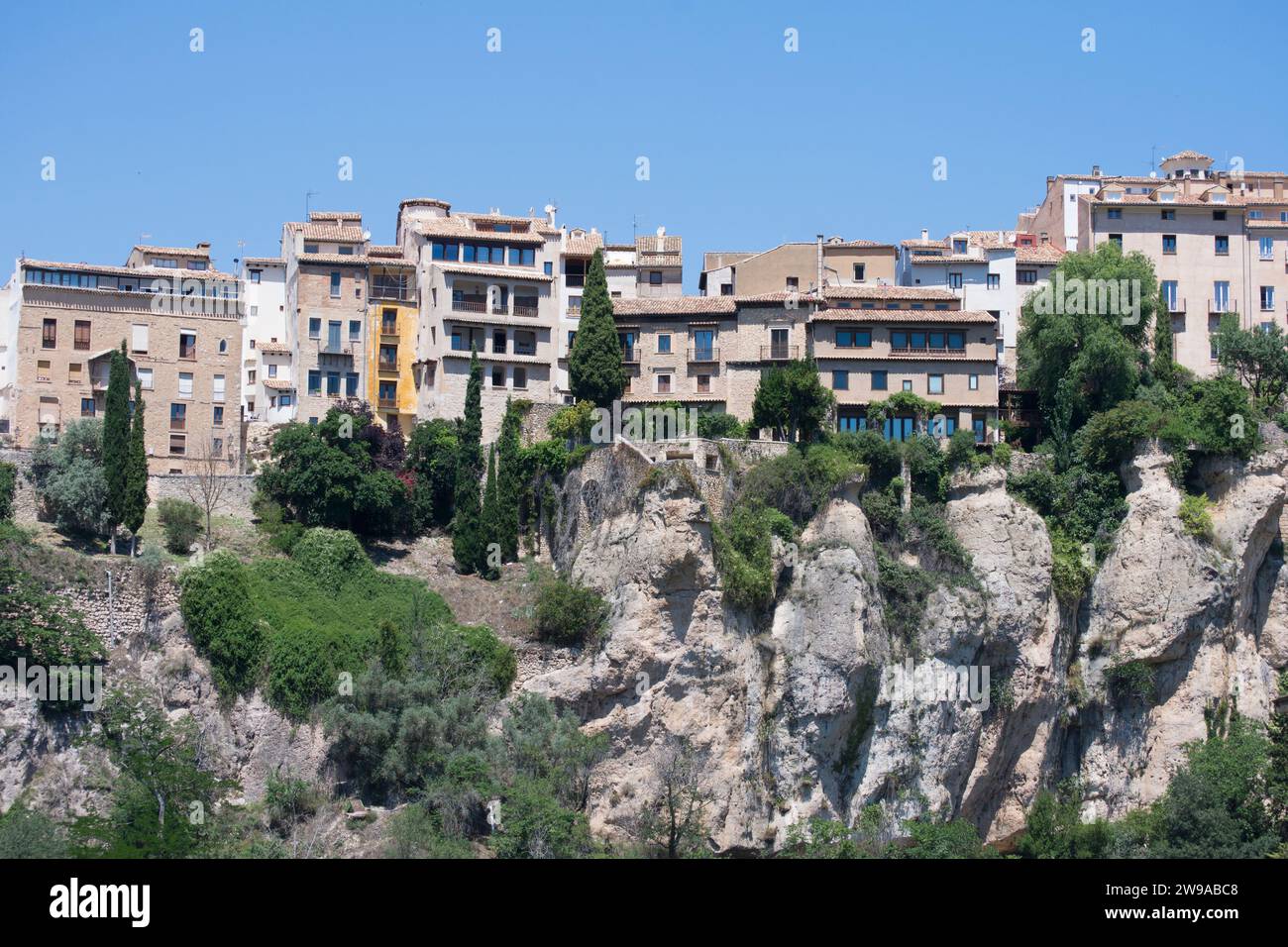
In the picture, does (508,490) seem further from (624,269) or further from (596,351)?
(624,269)

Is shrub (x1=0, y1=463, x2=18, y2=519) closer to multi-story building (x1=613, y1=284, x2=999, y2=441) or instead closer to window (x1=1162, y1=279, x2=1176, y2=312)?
multi-story building (x1=613, y1=284, x2=999, y2=441)

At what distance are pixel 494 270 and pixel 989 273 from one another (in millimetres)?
19033

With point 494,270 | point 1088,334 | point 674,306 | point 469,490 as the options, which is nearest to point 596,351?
point 674,306

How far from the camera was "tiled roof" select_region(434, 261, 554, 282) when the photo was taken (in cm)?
7050

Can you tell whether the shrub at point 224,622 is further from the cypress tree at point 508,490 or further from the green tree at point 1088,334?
the green tree at point 1088,334

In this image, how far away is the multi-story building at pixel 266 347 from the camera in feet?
235

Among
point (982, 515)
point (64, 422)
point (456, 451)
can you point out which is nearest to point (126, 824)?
point (456, 451)

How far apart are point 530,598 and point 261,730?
32.8ft

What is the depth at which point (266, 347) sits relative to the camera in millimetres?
72750

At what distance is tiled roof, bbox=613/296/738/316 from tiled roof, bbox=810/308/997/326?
3.46 meters

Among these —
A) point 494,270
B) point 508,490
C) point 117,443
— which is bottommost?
point 508,490

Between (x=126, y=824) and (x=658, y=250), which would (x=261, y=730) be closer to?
(x=126, y=824)
